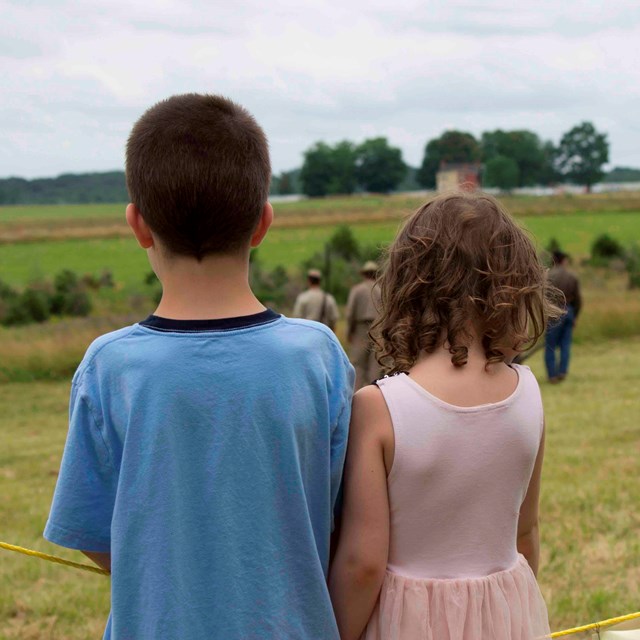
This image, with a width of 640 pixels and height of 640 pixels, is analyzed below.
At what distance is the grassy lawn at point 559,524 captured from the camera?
4117 mm

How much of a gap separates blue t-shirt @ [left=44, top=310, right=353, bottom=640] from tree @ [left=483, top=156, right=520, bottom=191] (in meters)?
62.3

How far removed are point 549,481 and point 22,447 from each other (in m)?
5.04

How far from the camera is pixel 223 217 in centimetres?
150

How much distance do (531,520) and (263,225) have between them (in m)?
0.83

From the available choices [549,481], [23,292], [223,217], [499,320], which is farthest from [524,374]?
[23,292]

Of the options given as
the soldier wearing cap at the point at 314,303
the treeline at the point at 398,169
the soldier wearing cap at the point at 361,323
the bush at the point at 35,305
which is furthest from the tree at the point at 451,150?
the soldier wearing cap at the point at 361,323

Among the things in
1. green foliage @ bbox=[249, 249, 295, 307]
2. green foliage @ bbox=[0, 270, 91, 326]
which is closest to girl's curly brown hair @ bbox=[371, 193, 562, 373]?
green foliage @ bbox=[249, 249, 295, 307]

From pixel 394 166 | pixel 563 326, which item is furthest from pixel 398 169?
pixel 563 326

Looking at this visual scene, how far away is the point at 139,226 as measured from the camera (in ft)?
5.11

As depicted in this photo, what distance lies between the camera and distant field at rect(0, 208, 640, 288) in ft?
122

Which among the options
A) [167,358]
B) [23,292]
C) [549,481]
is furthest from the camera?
[23,292]

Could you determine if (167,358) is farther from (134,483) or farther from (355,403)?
(355,403)

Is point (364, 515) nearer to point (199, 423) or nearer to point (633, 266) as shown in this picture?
point (199, 423)

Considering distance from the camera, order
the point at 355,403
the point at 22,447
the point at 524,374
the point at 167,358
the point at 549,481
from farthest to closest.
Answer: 1. the point at 22,447
2. the point at 549,481
3. the point at 524,374
4. the point at 355,403
5. the point at 167,358
